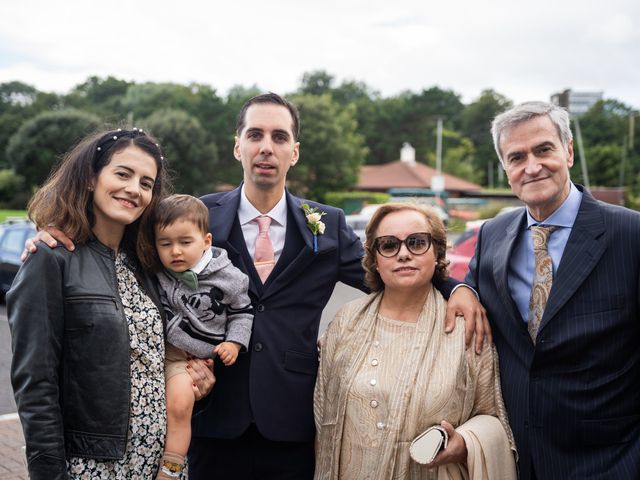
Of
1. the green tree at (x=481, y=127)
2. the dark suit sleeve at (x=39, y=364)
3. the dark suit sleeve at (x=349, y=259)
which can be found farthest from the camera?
the green tree at (x=481, y=127)

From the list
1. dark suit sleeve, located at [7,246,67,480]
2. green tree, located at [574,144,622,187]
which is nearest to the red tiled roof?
green tree, located at [574,144,622,187]

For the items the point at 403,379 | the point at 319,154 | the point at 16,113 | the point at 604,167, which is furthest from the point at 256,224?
the point at 16,113

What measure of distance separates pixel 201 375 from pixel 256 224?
90 centimetres

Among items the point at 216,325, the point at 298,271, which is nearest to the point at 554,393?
the point at 298,271

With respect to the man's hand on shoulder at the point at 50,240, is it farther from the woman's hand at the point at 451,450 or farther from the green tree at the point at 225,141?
the green tree at the point at 225,141

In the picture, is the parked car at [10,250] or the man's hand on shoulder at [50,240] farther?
the parked car at [10,250]

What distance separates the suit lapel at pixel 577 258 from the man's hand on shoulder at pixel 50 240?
2028mm

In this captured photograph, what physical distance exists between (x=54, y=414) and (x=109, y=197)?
2.92 feet

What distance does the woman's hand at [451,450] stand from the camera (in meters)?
2.64

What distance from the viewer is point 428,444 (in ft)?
8.55

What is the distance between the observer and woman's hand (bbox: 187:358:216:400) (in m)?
2.90

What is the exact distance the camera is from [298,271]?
10.8 feet

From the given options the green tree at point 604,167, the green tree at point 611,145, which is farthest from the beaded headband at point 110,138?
the green tree at point 604,167

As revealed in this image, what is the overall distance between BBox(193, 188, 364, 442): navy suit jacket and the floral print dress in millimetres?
448
